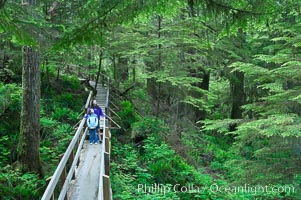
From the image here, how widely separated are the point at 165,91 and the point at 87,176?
8.98 metres

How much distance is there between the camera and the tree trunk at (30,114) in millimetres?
9258

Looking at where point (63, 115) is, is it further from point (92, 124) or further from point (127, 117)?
point (92, 124)

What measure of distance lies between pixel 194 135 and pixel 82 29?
1331cm

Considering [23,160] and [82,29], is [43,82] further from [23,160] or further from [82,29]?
[82,29]

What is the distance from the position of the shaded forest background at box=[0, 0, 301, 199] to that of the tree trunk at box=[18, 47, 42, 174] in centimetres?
7

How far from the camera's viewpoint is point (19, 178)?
891 cm

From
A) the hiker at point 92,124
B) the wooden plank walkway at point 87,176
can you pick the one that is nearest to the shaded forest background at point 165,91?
the wooden plank walkway at point 87,176

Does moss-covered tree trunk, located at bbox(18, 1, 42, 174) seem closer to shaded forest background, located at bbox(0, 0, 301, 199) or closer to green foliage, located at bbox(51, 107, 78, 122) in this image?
shaded forest background, located at bbox(0, 0, 301, 199)

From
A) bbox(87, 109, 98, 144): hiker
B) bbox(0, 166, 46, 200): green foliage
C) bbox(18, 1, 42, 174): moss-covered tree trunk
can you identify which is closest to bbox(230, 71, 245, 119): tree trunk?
bbox(87, 109, 98, 144): hiker

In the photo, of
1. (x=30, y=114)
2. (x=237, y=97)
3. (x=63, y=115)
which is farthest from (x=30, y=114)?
(x=237, y=97)

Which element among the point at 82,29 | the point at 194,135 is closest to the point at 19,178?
the point at 82,29

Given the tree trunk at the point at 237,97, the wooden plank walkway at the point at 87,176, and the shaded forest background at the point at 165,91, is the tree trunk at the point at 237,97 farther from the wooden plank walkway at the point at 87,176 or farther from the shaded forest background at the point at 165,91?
the wooden plank walkway at the point at 87,176

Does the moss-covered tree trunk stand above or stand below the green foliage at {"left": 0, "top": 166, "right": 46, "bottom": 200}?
above

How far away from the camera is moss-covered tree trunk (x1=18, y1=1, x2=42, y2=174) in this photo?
9250 millimetres
